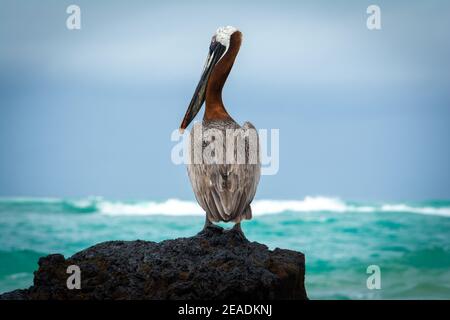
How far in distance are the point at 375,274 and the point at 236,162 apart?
5.05ft

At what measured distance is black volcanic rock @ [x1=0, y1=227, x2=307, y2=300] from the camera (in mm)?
4668

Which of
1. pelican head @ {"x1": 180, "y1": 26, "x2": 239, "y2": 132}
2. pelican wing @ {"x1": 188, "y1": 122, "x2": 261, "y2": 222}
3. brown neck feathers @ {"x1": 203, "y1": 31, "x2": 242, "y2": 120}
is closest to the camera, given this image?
pelican wing @ {"x1": 188, "y1": 122, "x2": 261, "y2": 222}

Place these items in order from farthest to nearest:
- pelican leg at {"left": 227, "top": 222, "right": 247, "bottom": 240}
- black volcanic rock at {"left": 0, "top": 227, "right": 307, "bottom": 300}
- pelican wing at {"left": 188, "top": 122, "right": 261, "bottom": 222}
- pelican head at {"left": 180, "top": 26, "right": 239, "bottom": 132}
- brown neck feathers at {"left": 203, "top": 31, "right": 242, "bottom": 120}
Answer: pelican head at {"left": 180, "top": 26, "right": 239, "bottom": 132} < brown neck feathers at {"left": 203, "top": 31, "right": 242, "bottom": 120} < pelican leg at {"left": 227, "top": 222, "right": 247, "bottom": 240} < pelican wing at {"left": 188, "top": 122, "right": 261, "bottom": 222} < black volcanic rock at {"left": 0, "top": 227, "right": 307, "bottom": 300}

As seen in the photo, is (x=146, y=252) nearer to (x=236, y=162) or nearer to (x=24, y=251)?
(x=236, y=162)

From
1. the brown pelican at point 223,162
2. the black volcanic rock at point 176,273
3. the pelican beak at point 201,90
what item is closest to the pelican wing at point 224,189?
the brown pelican at point 223,162

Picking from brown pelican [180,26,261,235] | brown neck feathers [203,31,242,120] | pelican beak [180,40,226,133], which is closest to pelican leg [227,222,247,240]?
brown pelican [180,26,261,235]

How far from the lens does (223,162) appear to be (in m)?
5.35

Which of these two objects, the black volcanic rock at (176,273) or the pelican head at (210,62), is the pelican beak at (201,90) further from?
the black volcanic rock at (176,273)

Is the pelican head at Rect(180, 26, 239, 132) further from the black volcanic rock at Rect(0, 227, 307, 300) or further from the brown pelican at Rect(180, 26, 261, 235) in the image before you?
the black volcanic rock at Rect(0, 227, 307, 300)

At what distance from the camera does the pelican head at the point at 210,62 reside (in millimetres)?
5774
